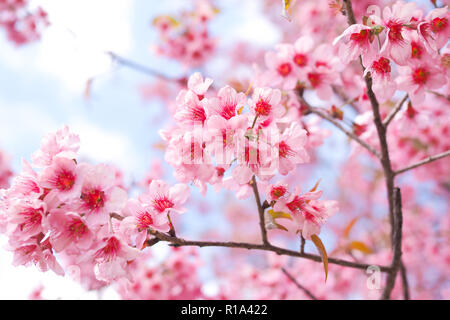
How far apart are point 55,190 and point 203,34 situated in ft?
11.7

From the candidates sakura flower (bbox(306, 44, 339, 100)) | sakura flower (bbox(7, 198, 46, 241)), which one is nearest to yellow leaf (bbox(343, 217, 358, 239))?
sakura flower (bbox(306, 44, 339, 100))

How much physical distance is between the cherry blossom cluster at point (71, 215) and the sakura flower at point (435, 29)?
3.78 ft

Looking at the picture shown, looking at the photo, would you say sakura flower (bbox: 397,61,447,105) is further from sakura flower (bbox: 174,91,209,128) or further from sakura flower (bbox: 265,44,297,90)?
sakura flower (bbox: 174,91,209,128)

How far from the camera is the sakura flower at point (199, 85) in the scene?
128 cm

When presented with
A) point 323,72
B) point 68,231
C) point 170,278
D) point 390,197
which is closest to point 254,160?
point 68,231

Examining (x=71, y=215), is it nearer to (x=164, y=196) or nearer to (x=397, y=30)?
(x=164, y=196)

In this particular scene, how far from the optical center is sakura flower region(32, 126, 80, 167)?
1.22 meters

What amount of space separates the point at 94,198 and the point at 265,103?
668 millimetres

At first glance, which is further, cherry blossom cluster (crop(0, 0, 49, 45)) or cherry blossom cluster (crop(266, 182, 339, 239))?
cherry blossom cluster (crop(0, 0, 49, 45))

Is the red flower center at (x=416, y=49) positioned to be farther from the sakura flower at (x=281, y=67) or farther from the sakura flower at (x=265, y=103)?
the sakura flower at (x=265, y=103)

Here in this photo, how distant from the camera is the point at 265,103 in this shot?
49.4 inches

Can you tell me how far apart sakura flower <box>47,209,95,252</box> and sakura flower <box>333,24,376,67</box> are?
1.10 m

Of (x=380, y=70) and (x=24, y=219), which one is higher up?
(x=380, y=70)
